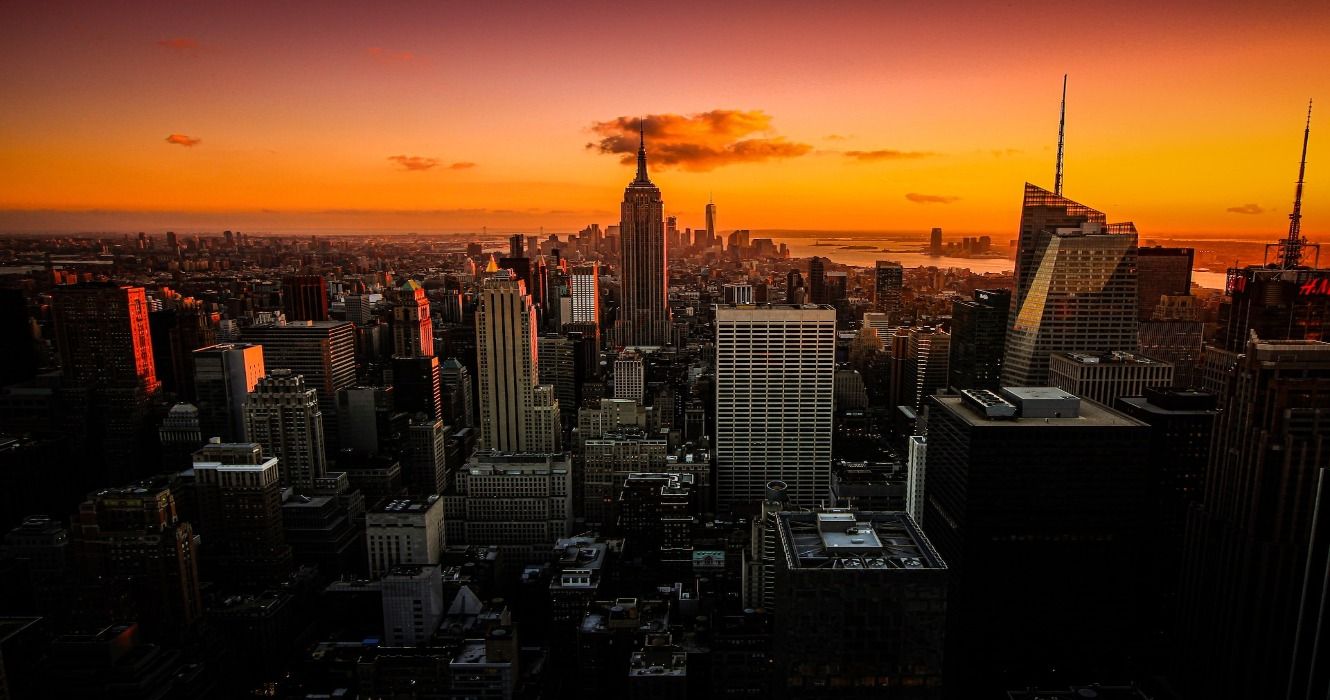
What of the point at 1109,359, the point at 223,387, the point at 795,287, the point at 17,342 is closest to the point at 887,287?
the point at 795,287

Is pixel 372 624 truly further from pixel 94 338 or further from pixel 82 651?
pixel 94 338

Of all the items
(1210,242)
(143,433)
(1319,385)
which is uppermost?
(1210,242)

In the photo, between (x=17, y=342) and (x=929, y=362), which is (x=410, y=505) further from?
(x=929, y=362)

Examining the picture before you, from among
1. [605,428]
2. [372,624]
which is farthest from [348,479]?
[605,428]

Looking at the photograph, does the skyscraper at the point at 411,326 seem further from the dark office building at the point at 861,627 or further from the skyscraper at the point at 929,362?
the dark office building at the point at 861,627

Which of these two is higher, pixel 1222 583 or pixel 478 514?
pixel 1222 583

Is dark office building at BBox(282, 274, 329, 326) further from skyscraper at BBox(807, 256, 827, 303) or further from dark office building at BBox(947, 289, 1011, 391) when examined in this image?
dark office building at BBox(947, 289, 1011, 391)
